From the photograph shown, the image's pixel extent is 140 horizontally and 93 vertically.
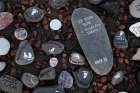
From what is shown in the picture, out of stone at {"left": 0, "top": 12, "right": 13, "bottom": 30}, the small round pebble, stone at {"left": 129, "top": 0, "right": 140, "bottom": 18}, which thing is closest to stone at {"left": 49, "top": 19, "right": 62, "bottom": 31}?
the small round pebble

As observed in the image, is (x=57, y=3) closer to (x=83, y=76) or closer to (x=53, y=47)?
(x=53, y=47)

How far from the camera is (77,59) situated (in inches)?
61.4

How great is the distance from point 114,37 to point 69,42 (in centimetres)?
14

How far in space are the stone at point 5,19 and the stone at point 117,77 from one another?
0.36 m

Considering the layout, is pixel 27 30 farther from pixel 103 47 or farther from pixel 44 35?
pixel 103 47

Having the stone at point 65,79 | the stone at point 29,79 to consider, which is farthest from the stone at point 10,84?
the stone at point 65,79

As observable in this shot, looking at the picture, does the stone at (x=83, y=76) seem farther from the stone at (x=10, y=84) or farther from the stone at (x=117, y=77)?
the stone at (x=10, y=84)

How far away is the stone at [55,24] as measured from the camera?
5.15 feet

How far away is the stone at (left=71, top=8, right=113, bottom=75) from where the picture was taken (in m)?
1.55

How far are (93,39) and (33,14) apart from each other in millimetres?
198

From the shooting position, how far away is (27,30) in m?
1.57

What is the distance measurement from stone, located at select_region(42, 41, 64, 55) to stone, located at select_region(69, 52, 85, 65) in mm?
42

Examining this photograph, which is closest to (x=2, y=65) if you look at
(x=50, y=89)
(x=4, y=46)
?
(x=4, y=46)

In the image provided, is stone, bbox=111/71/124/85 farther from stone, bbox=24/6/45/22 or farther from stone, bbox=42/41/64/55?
stone, bbox=24/6/45/22
